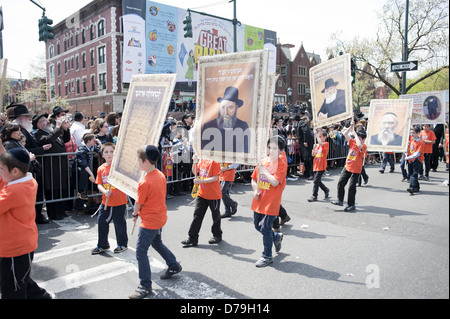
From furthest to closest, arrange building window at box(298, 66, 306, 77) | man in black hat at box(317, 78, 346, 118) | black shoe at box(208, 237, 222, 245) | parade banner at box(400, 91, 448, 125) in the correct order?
building window at box(298, 66, 306, 77) < parade banner at box(400, 91, 448, 125) < man in black hat at box(317, 78, 346, 118) < black shoe at box(208, 237, 222, 245)

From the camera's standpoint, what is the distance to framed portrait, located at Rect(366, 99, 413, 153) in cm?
824

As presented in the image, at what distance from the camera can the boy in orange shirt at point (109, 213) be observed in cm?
486

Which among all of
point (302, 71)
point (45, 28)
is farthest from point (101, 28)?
point (302, 71)

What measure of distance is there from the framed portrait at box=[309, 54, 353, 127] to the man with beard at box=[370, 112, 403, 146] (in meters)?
2.09

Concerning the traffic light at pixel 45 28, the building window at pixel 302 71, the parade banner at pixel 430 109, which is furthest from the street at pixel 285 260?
the building window at pixel 302 71

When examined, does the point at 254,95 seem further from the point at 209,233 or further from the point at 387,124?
the point at 387,124

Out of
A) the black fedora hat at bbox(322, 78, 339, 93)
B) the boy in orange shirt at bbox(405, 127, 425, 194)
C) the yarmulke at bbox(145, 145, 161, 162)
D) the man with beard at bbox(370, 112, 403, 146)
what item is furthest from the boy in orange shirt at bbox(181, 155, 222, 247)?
the boy in orange shirt at bbox(405, 127, 425, 194)

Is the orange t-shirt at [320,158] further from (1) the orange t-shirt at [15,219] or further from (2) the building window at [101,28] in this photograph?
(2) the building window at [101,28]

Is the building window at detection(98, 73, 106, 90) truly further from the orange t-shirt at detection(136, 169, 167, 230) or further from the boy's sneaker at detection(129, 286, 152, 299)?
the boy's sneaker at detection(129, 286, 152, 299)

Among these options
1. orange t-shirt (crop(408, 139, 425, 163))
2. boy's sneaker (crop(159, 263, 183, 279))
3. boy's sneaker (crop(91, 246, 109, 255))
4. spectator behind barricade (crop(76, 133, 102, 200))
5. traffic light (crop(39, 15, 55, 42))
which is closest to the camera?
boy's sneaker (crop(159, 263, 183, 279))

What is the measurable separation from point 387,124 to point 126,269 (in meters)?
7.02

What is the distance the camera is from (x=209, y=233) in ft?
19.6

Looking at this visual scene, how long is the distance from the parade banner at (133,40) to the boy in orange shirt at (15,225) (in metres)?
29.4

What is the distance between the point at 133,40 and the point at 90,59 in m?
13.1
